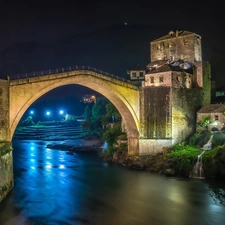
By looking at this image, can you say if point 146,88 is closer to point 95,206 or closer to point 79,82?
point 79,82

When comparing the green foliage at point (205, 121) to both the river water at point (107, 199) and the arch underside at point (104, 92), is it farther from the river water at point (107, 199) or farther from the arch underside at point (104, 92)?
the river water at point (107, 199)

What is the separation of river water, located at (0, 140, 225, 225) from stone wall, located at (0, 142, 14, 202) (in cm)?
51

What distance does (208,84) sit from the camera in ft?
100

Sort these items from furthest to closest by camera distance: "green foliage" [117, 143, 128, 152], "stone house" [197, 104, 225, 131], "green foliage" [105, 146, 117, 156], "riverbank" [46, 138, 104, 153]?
1. "riverbank" [46, 138, 104, 153]
2. "green foliage" [105, 146, 117, 156]
3. "green foliage" [117, 143, 128, 152]
4. "stone house" [197, 104, 225, 131]

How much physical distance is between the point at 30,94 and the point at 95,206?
8956 mm

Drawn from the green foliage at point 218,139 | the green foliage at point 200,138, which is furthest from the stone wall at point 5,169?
the green foliage at point 218,139

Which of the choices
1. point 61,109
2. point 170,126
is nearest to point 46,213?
point 170,126

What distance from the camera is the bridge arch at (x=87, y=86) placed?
20344 mm

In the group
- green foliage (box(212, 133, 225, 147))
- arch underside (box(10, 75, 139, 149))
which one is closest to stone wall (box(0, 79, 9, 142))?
arch underside (box(10, 75, 139, 149))

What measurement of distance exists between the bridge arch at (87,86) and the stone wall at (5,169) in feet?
7.45

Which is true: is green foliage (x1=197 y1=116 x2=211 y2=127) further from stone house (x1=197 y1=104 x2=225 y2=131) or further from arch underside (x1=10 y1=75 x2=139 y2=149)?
arch underside (x1=10 y1=75 x2=139 y2=149)

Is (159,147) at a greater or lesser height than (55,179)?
greater

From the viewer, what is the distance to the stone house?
2680 cm

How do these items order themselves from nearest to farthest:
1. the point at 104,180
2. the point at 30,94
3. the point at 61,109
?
the point at 30,94 < the point at 104,180 < the point at 61,109
